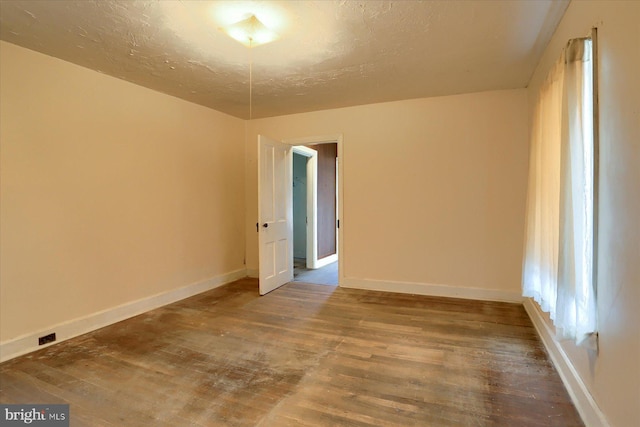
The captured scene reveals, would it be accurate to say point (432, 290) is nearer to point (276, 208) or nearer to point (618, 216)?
point (276, 208)

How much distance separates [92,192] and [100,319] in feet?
4.00

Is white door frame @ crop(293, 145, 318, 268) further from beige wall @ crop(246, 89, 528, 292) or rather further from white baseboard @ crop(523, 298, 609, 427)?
white baseboard @ crop(523, 298, 609, 427)

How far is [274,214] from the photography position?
4.43 m

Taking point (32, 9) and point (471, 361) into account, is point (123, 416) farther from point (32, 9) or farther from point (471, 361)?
point (32, 9)

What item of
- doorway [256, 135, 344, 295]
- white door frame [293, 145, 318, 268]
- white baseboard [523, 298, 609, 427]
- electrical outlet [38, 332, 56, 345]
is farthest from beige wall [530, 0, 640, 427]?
white door frame [293, 145, 318, 268]

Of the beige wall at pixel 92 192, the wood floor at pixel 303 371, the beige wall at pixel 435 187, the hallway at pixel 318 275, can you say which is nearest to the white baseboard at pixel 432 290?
the beige wall at pixel 435 187

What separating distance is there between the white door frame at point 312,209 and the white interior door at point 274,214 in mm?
929

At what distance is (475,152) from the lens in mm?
3816

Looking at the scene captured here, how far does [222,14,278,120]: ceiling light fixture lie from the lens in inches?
88.6

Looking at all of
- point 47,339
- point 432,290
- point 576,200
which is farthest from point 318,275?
point 576,200

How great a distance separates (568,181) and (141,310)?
390 centimetres

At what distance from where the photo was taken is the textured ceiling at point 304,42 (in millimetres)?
2084

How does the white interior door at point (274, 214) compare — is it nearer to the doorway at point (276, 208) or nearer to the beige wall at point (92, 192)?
the doorway at point (276, 208)

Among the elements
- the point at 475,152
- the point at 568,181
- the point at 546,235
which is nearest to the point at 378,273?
the point at 475,152
